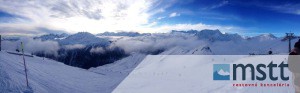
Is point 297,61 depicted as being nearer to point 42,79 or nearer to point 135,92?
point 135,92

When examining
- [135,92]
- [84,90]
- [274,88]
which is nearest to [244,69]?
[274,88]

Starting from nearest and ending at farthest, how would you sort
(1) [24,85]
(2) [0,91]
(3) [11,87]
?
(2) [0,91], (3) [11,87], (1) [24,85]

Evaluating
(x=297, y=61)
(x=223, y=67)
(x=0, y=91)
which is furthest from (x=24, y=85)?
(x=297, y=61)

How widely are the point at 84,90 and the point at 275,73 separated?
26.0 metres

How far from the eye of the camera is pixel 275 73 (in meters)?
27.3

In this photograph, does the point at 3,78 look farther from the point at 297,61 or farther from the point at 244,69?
the point at 297,61

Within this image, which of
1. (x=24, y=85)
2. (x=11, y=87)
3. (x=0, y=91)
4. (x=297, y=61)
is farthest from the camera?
(x=24, y=85)

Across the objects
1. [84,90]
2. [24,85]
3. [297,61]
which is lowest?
[84,90]

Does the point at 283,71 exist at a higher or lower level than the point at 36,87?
higher

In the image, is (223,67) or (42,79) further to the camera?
(42,79)

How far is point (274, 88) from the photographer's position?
2314 centimetres

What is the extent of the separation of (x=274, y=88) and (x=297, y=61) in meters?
16.0

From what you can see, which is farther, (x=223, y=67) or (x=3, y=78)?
(x=223, y=67)

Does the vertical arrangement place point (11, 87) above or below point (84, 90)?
above
